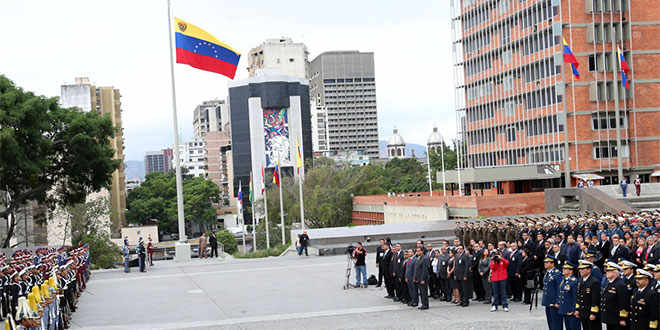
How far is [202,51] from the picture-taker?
34.7 meters

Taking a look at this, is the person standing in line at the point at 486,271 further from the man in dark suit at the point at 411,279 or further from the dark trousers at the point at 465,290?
the man in dark suit at the point at 411,279

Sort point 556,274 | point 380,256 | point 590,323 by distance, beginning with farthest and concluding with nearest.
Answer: point 380,256 < point 556,274 < point 590,323

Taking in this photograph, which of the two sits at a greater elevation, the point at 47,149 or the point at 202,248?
the point at 47,149

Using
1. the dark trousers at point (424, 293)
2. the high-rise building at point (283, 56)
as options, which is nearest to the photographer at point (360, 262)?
the dark trousers at point (424, 293)

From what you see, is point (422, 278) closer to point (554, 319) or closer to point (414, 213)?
point (554, 319)

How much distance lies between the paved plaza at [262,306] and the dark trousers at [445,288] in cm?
32

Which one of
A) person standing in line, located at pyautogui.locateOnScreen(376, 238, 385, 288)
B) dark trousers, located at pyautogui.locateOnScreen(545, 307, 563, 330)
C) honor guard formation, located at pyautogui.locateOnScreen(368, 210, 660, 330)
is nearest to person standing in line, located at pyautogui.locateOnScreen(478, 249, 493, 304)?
honor guard formation, located at pyautogui.locateOnScreen(368, 210, 660, 330)

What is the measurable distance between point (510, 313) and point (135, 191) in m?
122

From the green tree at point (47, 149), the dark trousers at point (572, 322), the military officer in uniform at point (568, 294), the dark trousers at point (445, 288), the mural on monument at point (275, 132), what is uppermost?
the mural on monument at point (275, 132)

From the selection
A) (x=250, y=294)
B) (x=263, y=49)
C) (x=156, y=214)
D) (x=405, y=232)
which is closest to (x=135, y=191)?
(x=156, y=214)

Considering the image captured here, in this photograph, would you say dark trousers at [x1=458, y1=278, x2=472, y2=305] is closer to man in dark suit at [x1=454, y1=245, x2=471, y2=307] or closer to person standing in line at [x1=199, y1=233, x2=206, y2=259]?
man in dark suit at [x1=454, y1=245, x2=471, y2=307]

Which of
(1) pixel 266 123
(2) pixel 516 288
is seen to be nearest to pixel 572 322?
(2) pixel 516 288

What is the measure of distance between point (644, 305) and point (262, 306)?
487 inches

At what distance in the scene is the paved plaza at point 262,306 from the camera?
18.3 m
